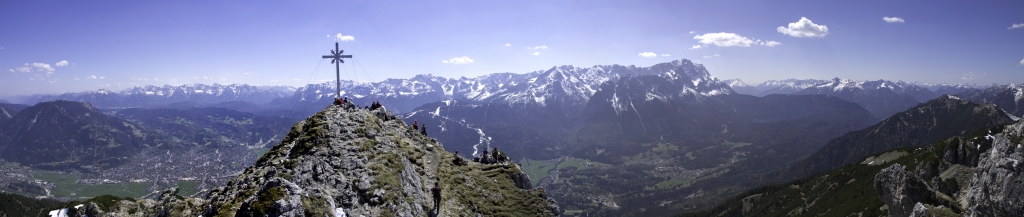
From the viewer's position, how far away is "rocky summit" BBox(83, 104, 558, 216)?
1764 cm

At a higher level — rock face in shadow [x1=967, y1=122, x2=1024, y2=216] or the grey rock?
rock face in shadow [x1=967, y1=122, x2=1024, y2=216]

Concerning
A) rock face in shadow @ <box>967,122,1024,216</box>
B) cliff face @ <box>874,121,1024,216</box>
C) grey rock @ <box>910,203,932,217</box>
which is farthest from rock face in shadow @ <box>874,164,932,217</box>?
rock face in shadow @ <box>967,122,1024,216</box>

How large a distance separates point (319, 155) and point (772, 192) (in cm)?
17172

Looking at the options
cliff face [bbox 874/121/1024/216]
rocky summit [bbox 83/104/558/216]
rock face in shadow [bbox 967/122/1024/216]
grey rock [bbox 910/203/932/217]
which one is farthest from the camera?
grey rock [bbox 910/203/932/217]

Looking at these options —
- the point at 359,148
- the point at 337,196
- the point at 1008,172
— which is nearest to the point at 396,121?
the point at 359,148

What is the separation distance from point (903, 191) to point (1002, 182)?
1077 cm

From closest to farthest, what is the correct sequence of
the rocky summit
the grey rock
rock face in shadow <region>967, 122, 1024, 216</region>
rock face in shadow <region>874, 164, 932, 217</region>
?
the rocky summit → rock face in shadow <region>967, 122, 1024, 216</region> → the grey rock → rock face in shadow <region>874, 164, 932, 217</region>

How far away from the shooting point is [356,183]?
22625mm

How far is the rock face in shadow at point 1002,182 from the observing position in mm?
40375

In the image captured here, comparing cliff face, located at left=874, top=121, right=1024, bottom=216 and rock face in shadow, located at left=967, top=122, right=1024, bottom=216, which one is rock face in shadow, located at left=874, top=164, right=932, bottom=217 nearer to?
cliff face, located at left=874, top=121, right=1024, bottom=216

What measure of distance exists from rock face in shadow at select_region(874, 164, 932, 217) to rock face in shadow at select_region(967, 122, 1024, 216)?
4130 mm

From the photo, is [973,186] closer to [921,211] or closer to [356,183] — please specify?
[921,211]

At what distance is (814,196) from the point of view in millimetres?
130250

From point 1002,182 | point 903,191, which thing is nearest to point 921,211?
point 1002,182
